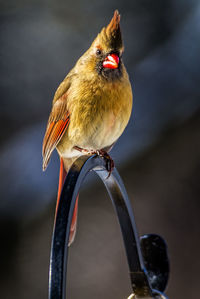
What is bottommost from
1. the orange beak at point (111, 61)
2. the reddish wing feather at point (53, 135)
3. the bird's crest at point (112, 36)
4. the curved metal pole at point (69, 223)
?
the curved metal pole at point (69, 223)

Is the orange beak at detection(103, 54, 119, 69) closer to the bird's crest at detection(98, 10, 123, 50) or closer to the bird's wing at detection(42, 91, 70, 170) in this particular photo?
the bird's crest at detection(98, 10, 123, 50)

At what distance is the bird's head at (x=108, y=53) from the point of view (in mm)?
1089

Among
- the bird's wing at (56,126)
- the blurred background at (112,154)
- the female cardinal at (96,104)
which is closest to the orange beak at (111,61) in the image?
the female cardinal at (96,104)

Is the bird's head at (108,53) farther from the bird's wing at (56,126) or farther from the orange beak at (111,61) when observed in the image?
the bird's wing at (56,126)

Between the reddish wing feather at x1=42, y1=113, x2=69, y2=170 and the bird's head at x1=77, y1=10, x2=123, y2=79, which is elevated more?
the bird's head at x1=77, y1=10, x2=123, y2=79

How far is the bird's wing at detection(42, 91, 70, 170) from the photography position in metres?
1.20

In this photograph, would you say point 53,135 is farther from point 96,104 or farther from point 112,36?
point 112,36

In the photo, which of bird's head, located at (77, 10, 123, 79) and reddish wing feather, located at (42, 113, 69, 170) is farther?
reddish wing feather, located at (42, 113, 69, 170)

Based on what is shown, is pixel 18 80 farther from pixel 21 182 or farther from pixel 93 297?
pixel 93 297

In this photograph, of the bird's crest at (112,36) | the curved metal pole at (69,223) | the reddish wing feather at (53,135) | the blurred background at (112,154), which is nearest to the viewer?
the curved metal pole at (69,223)

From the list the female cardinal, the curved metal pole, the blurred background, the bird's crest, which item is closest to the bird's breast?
the female cardinal

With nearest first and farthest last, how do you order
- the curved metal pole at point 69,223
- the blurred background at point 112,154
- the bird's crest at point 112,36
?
1. the curved metal pole at point 69,223
2. the bird's crest at point 112,36
3. the blurred background at point 112,154

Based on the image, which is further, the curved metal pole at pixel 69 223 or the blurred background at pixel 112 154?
the blurred background at pixel 112 154

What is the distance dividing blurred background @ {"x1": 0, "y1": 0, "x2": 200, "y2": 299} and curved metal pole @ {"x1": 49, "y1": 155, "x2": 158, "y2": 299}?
1.57 meters
